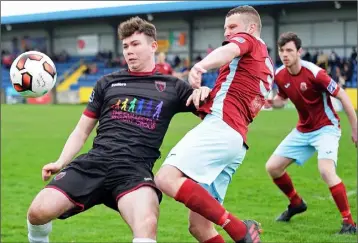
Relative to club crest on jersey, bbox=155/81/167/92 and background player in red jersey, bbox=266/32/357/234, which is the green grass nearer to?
background player in red jersey, bbox=266/32/357/234

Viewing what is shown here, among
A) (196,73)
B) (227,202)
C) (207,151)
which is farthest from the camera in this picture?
(227,202)

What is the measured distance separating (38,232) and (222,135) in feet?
5.63

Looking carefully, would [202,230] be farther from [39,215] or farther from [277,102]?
[277,102]

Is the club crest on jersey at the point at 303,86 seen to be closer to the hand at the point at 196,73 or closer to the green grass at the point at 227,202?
the green grass at the point at 227,202

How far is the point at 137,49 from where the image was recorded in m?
5.57

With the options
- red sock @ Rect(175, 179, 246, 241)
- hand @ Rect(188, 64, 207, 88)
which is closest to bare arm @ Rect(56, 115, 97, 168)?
red sock @ Rect(175, 179, 246, 241)

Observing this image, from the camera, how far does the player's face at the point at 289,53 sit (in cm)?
792

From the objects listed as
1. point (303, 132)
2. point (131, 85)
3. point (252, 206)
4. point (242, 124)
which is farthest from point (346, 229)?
point (131, 85)

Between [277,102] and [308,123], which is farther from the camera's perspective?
[277,102]

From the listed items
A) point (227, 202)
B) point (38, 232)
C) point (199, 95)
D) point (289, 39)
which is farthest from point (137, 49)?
point (227, 202)

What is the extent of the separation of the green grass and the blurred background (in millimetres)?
19070

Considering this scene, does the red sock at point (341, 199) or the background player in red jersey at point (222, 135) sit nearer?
the background player in red jersey at point (222, 135)

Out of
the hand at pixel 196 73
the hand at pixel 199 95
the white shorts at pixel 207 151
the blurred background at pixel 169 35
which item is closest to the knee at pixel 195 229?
the white shorts at pixel 207 151

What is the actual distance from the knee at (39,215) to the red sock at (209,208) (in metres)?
1.04
